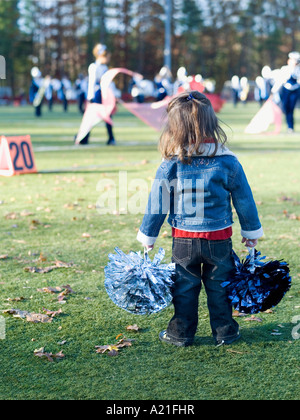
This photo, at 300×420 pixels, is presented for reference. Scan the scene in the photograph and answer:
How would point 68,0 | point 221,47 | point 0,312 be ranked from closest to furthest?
point 0,312, point 68,0, point 221,47

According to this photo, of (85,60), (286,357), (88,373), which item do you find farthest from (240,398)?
(85,60)

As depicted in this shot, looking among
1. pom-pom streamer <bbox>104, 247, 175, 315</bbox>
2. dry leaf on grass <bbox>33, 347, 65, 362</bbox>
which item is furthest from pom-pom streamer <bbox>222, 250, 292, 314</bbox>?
dry leaf on grass <bbox>33, 347, 65, 362</bbox>

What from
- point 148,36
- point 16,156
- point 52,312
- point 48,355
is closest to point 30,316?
point 52,312

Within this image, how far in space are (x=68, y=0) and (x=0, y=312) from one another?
81.0 m

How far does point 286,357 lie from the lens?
3479mm

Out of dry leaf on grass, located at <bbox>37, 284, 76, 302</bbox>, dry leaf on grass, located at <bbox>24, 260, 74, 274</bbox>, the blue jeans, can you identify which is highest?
the blue jeans

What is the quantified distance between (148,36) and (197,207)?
83.1 m

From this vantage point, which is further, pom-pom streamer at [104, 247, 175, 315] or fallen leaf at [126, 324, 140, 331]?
fallen leaf at [126, 324, 140, 331]

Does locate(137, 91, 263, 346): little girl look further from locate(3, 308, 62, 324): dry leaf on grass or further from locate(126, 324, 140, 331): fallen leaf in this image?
locate(3, 308, 62, 324): dry leaf on grass

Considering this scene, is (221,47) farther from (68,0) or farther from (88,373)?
(88,373)

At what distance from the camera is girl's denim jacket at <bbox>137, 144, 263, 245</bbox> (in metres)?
3.49

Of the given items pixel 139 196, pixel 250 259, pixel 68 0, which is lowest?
pixel 139 196

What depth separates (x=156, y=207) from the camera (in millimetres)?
3557
